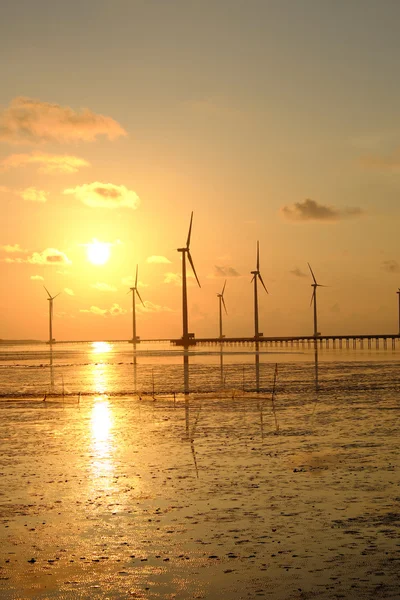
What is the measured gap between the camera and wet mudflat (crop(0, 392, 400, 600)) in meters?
11.1

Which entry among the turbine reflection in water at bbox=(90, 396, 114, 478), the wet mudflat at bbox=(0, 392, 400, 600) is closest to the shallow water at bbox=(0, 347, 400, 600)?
the wet mudflat at bbox=(0, 392, 400, 600)

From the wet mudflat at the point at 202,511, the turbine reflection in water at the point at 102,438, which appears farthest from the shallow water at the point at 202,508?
the turbine reflection in water at the point at 102,438

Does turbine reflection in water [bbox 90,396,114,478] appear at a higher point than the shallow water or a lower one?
lower

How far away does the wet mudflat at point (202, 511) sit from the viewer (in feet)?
36.4

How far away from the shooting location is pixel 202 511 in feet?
50.5

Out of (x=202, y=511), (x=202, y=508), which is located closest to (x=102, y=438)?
(x=202, y=508)

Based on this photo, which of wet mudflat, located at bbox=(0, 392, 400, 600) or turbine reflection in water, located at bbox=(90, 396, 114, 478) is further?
turbine reflection in water, located at bbox=(90, 396, 114, 478)

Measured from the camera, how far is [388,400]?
40688 millimetres

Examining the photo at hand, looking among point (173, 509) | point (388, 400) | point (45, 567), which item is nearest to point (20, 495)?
point (173, 509)

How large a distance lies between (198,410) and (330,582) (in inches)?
1045

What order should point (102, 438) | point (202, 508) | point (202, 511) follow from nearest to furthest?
point (202, 511), point (202, 508), point (102, 438)

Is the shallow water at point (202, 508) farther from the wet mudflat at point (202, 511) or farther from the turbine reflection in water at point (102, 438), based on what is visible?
the turbine reflection in water at point (102, 438)

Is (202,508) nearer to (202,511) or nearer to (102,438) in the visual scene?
(202,511)

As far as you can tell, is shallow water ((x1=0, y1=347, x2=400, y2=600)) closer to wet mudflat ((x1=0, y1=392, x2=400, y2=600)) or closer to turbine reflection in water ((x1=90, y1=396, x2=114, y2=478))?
wet mudflat ((x1=0, y1=392, x2=400, y2=600))
